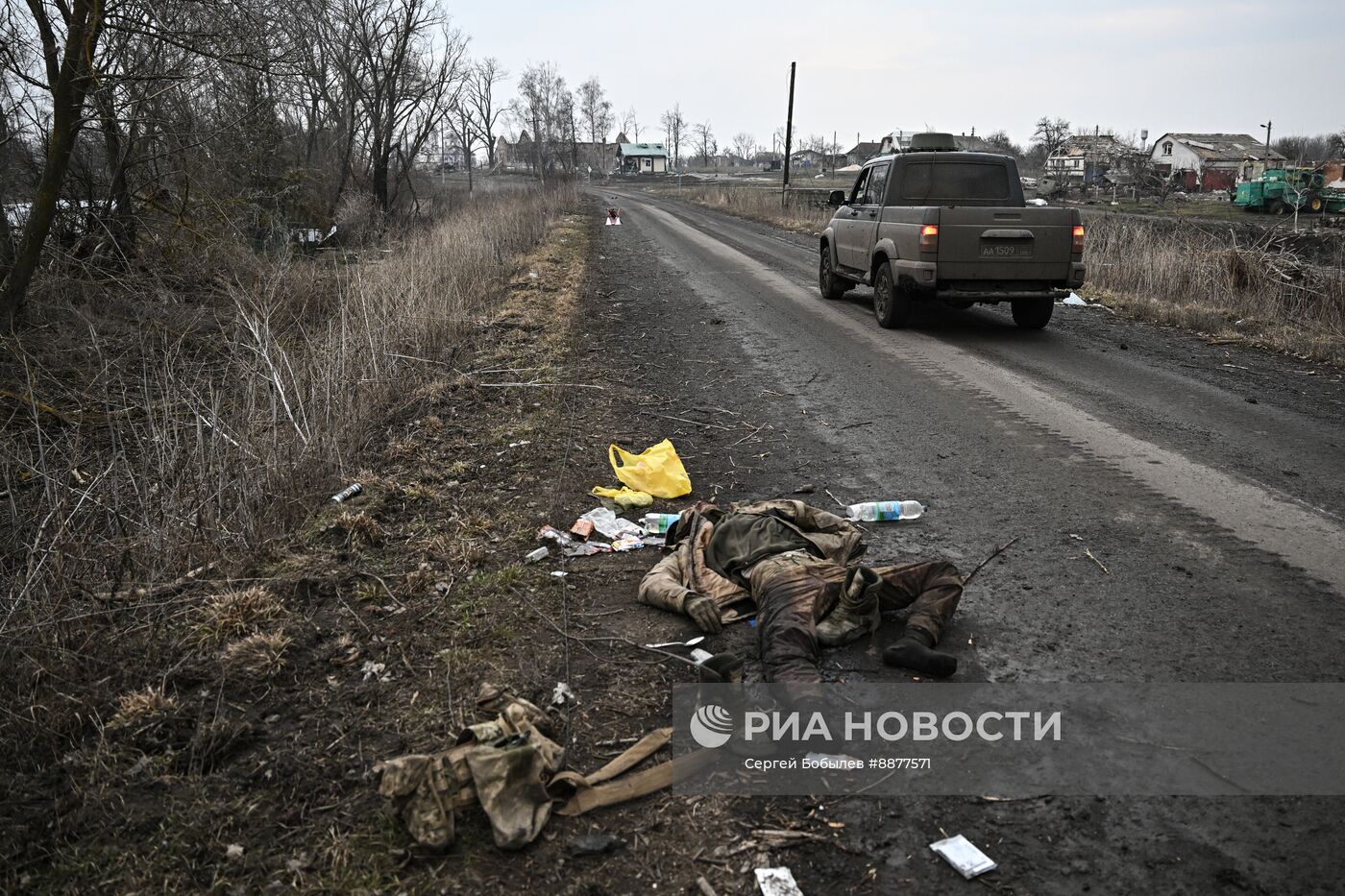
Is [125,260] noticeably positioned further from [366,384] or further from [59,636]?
[59,636]

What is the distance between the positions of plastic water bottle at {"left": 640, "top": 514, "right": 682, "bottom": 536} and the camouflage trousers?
1.07 m

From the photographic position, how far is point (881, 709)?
10.9 ft

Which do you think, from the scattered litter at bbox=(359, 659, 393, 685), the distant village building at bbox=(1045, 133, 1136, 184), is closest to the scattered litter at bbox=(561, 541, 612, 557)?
the scattered litter at bbox=(359, 659, 393, 685)

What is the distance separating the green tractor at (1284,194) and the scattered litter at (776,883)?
2010 inches

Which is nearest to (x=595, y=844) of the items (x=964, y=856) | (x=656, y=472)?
(x=964, y=856)

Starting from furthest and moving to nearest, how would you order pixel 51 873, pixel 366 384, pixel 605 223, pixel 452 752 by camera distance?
pixel 605 223 < pixel 366 384 < pixel 452 752 < pixel 51 873

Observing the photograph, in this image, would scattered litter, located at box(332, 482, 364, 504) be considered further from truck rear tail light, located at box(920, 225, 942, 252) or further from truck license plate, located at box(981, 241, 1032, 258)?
truck license plate, located at box(981, 241, 1032, 258)

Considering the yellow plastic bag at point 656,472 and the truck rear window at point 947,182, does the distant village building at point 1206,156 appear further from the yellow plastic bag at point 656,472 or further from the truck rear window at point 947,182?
the yellow plastic bag at point 656,472

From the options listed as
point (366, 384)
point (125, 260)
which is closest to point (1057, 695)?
point (366, 384)

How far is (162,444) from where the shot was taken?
5.71 m

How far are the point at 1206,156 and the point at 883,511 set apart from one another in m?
92.0

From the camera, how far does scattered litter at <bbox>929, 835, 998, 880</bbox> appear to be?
2.52m

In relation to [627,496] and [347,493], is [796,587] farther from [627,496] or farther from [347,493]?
[347,493]

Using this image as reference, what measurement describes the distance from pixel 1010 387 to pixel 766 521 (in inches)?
186
